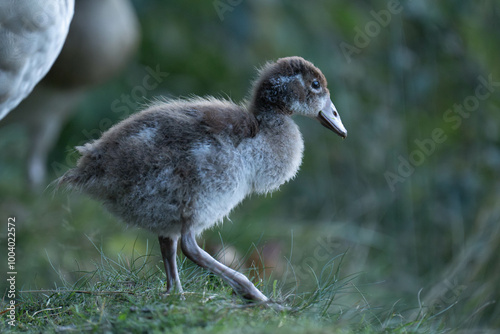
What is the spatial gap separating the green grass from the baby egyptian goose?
11 cm

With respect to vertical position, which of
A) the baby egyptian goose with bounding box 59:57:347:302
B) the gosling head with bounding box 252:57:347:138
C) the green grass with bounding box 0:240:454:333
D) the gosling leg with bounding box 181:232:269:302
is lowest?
the green grass with bounding box 0:240:454:333

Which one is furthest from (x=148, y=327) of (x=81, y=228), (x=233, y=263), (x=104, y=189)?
(x=81, y=228)

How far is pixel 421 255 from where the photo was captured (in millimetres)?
4516

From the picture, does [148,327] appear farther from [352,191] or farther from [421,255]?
[352,191]

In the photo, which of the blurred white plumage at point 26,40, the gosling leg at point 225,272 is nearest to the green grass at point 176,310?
the gosling leg at point 225,272

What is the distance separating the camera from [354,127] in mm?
5250

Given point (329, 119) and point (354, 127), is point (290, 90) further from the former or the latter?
point (354, 127)

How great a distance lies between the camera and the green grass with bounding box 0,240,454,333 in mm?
1635

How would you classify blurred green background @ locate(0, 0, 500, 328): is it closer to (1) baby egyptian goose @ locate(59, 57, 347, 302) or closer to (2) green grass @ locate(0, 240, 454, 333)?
(2) green grass @ locate(0, 240, 454, 333)

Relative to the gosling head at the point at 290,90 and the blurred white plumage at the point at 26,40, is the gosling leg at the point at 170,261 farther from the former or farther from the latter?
the blurred white plumage at the point at 26,40

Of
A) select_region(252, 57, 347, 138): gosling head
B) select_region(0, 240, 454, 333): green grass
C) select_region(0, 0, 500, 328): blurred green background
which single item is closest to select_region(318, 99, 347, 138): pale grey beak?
select_region(252, 57, 347, 138): gosling head

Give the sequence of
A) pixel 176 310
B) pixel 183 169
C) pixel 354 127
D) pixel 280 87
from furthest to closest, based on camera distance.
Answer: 1. pixel 354 127
2. pixel 280 87
3. pixel 183 169
4. pixel 176 310

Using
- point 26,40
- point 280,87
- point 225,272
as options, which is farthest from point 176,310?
point 26,40

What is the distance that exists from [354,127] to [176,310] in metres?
3.74
